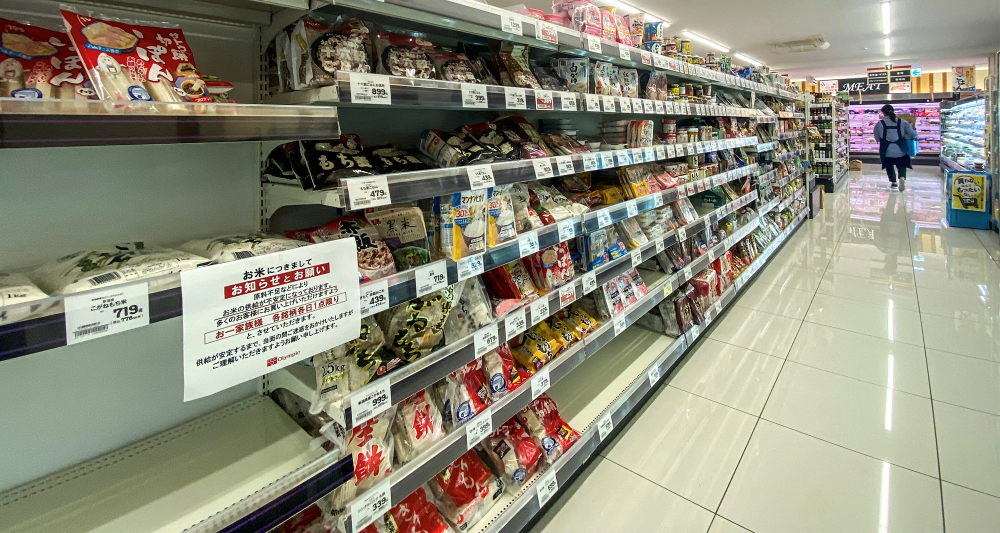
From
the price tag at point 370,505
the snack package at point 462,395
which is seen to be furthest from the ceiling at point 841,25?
the price tag at point 370,505

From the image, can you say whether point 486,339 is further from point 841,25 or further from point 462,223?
point 841,25

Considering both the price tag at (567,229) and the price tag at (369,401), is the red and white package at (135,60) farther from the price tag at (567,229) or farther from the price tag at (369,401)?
the price tag at (567,229)

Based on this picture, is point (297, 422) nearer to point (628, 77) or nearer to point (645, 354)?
point (645, 354)

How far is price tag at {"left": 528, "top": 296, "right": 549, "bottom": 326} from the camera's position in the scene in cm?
149

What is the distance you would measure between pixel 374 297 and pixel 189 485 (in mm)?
513

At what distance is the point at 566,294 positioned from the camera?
1638 millimetres

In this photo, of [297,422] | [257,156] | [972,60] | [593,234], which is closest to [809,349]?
[593,234]

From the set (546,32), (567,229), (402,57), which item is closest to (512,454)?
(567,229)

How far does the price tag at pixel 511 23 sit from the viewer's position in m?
1.31

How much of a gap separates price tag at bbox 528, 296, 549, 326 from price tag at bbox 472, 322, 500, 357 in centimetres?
17

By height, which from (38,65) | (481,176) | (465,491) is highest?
(38,65)

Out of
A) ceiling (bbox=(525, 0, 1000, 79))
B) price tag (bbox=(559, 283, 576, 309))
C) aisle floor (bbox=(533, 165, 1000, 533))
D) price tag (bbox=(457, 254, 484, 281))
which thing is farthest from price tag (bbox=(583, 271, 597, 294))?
ceiling (bbox=(525, 0, 1000, 79))

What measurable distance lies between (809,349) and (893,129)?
9.09 m

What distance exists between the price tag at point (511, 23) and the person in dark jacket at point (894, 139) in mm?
10697
